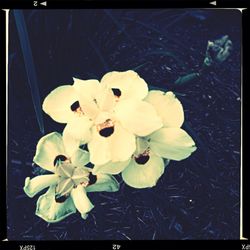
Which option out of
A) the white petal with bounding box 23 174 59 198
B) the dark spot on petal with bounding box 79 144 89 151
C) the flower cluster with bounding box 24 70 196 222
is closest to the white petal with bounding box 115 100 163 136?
the flower cluster with bounding box 24 70 196 222

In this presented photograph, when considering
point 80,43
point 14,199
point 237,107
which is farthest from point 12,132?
point 237,107

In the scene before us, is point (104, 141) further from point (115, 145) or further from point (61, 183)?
point (61, 183)

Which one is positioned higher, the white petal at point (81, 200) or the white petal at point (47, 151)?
the white petal at point (47, 151)

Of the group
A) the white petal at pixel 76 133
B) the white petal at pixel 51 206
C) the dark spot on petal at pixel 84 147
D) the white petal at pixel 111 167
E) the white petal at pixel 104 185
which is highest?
the white petal at pixel 76 133

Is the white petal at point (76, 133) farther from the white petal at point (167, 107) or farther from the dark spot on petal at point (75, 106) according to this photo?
the white petal at point (167, 107)
